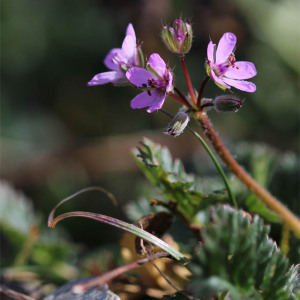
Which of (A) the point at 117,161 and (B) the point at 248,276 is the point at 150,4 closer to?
(A) the point at 117,161

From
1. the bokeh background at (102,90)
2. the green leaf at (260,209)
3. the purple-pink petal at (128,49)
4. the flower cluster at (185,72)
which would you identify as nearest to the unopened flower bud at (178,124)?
the flower cluster at (185,72)

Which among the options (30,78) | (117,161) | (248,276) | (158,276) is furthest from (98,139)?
(248,276)

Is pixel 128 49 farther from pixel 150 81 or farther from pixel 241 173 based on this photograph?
pixel 241 173

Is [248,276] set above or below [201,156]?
above

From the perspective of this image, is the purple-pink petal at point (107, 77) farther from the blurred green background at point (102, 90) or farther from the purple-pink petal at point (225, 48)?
the blurred green background at point (102, 90)

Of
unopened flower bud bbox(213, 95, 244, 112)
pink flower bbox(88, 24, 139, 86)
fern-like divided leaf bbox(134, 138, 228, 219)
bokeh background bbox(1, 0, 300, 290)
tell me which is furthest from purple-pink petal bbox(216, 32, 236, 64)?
bokeh background bbox(1, 0, 300, 290)

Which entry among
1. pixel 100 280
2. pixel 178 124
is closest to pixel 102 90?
pixel 178 124

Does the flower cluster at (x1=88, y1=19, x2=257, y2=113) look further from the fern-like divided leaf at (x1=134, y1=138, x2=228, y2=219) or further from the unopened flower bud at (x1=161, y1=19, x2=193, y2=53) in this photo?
the fern-like divided leaf at (x1=134, y1=138, x2=228, y2=219)
